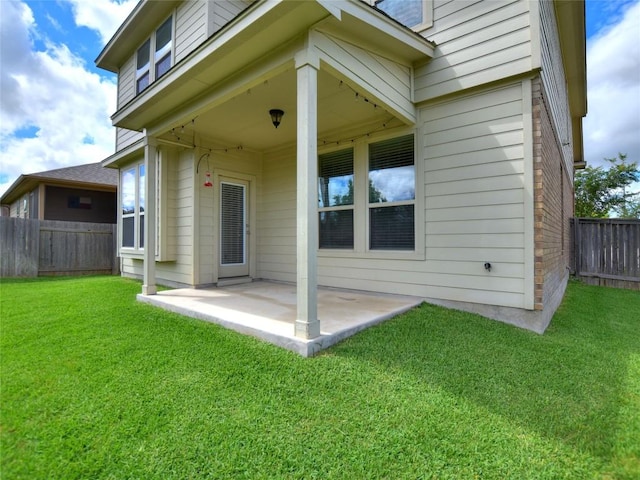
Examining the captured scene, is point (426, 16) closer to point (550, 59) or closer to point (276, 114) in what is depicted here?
point (550, 59)

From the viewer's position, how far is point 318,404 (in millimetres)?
2064

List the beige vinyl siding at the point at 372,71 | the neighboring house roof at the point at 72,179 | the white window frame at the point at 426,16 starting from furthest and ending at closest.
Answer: the neighboring house roof at the point at 72,179 < the white window frame at the point at 426,16 < the beige vinyl siding at the point at 372,71

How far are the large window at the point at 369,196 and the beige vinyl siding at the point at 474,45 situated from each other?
830 millimetres

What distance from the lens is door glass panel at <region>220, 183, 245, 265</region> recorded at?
6.00m

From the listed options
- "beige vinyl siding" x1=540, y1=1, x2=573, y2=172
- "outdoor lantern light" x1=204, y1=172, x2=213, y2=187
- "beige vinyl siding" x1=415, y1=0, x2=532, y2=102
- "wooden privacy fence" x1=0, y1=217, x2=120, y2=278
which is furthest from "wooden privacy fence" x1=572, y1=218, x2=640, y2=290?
"wooden privacy fence" x1=0, y1=217, x2=120, y2=278

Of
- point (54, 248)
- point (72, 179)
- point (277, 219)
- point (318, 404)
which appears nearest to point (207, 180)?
point (277, 219)

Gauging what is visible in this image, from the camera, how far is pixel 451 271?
4.08 metres

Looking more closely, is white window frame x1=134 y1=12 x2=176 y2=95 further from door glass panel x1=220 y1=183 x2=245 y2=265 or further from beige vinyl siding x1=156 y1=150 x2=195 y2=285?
door glass panel x1=220 y1=183 x2=245 y2=265

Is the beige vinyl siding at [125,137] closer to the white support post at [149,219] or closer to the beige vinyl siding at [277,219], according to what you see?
the white support post at [149,219]

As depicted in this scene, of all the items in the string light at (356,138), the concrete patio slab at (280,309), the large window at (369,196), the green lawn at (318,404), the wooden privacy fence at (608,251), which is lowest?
the green lawn at (318,404)

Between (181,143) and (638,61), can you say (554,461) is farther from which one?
(638,61)

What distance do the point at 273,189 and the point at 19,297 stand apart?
4387mm

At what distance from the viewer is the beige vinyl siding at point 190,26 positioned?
5.35 metres

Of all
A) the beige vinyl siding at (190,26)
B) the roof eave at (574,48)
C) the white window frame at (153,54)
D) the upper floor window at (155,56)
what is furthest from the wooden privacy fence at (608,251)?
the upper floor window at (155,56)
